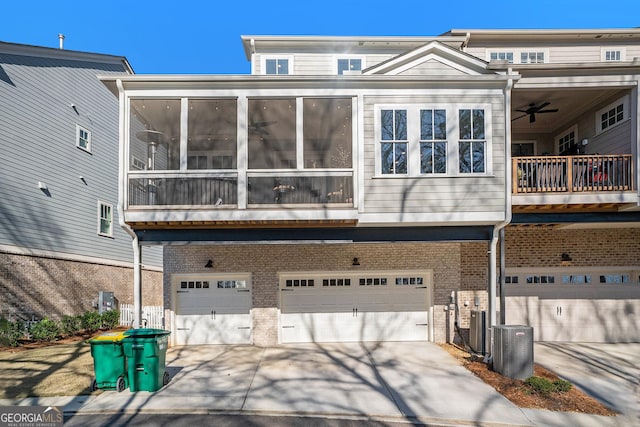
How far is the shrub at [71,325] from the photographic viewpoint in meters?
10.7

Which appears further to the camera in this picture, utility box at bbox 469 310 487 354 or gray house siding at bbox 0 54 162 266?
gray house siding at bbox 0 54 162 266

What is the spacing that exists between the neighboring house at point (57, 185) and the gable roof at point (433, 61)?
11036 mm

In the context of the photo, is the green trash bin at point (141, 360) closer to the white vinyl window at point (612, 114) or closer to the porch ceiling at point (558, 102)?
the porch ceiling at point (558, 102)

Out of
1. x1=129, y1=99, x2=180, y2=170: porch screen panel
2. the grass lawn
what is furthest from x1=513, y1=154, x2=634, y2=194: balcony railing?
the grass lawn

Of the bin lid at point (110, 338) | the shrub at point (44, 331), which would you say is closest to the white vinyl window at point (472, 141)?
the bin lid at point (110, 338)

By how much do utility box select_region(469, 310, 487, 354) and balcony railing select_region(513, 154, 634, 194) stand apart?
3018mm

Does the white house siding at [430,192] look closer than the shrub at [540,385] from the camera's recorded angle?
No

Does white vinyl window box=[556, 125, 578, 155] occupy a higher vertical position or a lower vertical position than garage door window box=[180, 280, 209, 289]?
higher

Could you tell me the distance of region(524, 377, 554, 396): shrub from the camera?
6.12 metres

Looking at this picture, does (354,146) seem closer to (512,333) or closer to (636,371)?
(512,333)

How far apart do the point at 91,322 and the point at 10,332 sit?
2.16m

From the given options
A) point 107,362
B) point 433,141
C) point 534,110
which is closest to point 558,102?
point 534,110

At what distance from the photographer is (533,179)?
8.25m

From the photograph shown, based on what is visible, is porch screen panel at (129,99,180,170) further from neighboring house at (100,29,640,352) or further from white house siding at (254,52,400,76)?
white house siding at (254,52,400,76)
